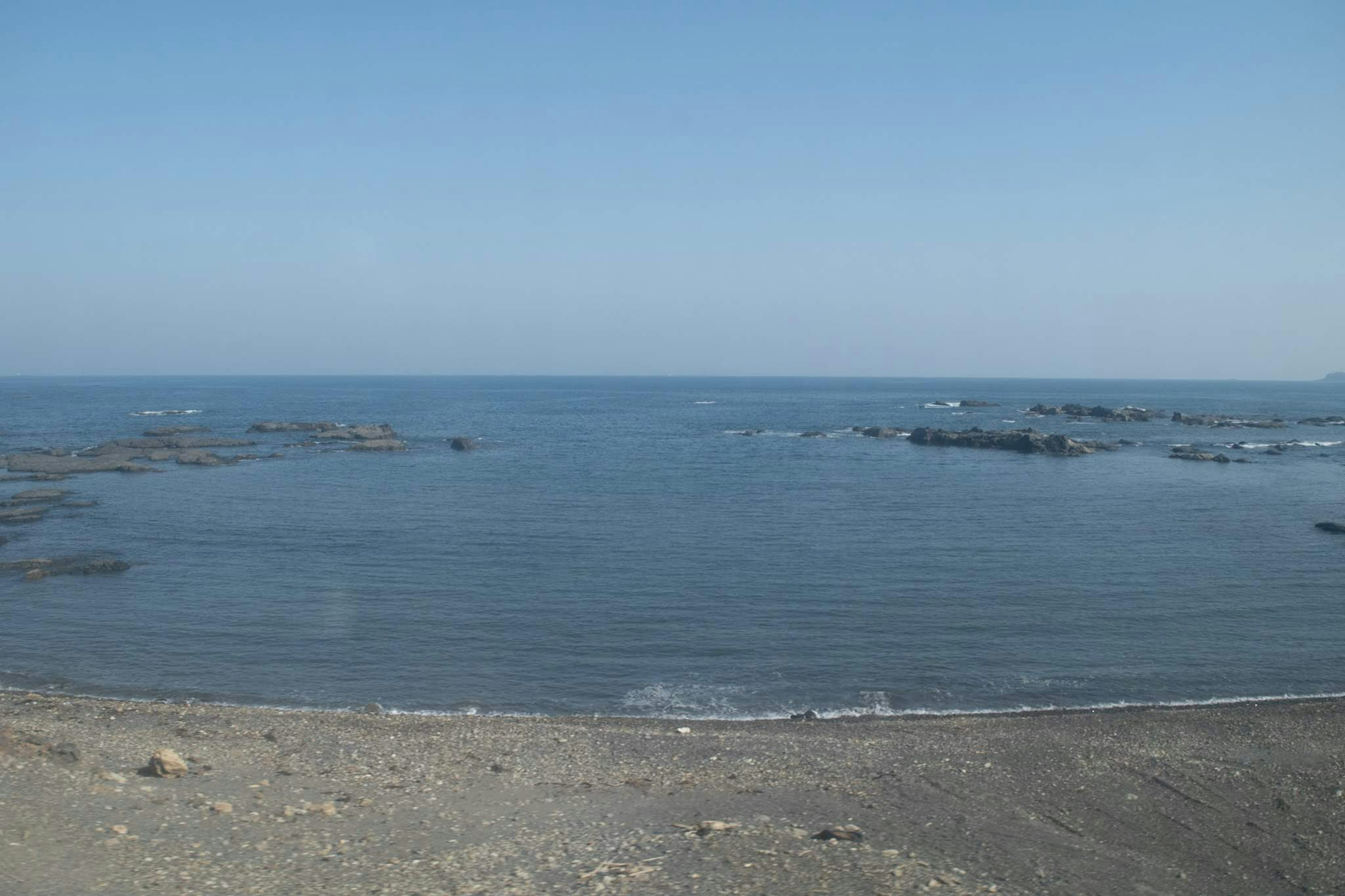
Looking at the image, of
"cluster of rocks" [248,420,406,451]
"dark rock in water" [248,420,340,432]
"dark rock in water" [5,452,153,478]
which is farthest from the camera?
"dark rock in water" [248,420,340,432]

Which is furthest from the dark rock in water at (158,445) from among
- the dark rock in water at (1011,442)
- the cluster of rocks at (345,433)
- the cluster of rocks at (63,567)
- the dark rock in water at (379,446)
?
the dark rock in water at (1011,442)

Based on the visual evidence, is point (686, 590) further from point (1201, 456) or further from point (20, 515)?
point (1201, 456)

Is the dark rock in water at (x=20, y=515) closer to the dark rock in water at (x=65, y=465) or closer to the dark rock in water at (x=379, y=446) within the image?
the dark rock in water at (x=65, y=465)

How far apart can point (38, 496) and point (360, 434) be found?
3745 centimetres

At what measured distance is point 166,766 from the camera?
634 inches

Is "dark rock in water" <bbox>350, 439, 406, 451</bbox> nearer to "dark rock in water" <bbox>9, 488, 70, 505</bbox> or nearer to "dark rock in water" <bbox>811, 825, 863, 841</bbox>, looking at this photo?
"dark rock in water" <bbox>9, 488, 70, 505</bbox>

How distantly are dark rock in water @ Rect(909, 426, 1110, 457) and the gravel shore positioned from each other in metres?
63.7

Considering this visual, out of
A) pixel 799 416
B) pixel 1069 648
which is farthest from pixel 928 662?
pixel 799 416

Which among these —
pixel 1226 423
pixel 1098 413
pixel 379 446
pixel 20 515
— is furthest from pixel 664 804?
pixel 1098 413

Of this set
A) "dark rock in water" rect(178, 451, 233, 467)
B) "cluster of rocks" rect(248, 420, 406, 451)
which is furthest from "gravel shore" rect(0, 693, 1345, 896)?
"cluster of rocks" rect(248, 420, 406, 451)

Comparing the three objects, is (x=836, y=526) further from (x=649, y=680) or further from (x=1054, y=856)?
(x=1054, y=856)

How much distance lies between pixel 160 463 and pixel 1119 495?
6693cm

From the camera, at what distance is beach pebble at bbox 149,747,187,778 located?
16.1m

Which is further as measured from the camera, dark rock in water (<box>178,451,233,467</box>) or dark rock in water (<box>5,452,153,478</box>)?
dark rock in water (<box>178,451,233,467</box>)
